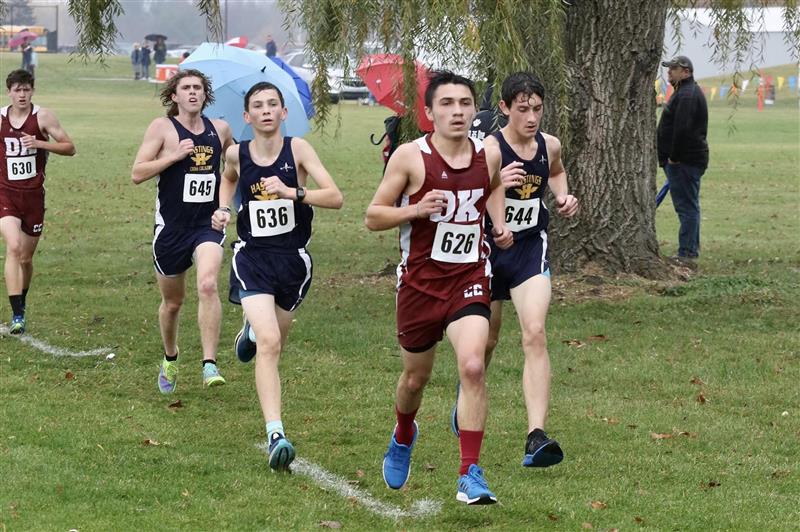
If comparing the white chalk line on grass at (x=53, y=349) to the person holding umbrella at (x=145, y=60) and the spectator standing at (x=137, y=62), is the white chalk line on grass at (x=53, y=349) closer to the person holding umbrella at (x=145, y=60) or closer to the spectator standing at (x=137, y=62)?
the person holding umbrella at (x=145, y=60)

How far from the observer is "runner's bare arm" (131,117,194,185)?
8.34m

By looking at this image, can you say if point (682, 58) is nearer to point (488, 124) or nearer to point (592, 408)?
point (488, 124)

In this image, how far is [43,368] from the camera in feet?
30.0

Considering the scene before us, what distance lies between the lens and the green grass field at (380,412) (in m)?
6.05

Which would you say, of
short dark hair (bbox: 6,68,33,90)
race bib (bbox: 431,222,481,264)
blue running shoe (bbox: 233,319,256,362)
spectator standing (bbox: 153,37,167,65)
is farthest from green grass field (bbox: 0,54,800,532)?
spectator standing (bbox: 153,37,167,65)

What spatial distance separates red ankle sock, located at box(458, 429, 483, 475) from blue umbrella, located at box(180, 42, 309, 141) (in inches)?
304

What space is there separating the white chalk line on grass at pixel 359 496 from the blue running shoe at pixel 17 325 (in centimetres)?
426

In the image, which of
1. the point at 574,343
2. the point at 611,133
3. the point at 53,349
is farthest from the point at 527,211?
the point at 611,133

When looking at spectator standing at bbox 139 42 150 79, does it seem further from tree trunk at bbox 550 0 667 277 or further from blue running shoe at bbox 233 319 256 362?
blue running shoe at bbox 233 319 256 362

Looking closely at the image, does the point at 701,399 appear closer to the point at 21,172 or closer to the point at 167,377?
the point at 167,377

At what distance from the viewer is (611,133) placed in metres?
12.0

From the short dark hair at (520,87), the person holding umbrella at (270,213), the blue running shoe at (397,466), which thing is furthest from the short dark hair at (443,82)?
the blue running shoe at (397,466)

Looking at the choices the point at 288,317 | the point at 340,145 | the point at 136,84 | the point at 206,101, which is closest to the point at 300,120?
the point at 206,101

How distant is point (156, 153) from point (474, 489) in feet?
12.4
